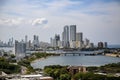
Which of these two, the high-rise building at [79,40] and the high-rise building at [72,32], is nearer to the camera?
the high-rise building at [79,40]

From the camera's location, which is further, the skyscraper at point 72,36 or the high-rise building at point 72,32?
the high-rise building at point 72,32

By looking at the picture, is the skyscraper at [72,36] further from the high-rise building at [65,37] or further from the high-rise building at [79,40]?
the high-rise building at [65,37]

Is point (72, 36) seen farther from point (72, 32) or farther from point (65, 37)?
point (65, 37)

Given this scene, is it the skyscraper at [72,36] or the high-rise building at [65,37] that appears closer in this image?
the skyscraper at [72,36]

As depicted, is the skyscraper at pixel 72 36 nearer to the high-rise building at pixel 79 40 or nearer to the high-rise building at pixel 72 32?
the high-rise building at pixel 72 32

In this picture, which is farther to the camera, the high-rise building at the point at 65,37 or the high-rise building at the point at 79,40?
the high-rise building at the point at 65,37

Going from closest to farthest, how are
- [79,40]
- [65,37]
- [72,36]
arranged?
[79,40]
[72,36]
[65,37]

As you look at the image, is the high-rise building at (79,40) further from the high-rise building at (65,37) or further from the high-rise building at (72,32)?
the high-rise building at (65,37)

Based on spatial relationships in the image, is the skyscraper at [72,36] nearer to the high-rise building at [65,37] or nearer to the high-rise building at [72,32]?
the high-rise building at [72,32]

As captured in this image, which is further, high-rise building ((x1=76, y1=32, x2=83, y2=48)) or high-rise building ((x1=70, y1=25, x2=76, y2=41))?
high-rise building ((x1=70, y1=25, x2=76, y2=41))

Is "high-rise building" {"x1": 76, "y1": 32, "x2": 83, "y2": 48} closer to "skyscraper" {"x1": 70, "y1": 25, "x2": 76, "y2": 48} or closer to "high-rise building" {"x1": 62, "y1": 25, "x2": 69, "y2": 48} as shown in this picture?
"skyscraper" {"x1": 70, "y1": 25, "x2": 76, "y2": 48}

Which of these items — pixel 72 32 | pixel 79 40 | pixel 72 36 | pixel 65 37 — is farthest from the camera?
pixel 65 37

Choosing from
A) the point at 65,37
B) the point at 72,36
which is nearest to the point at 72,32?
the point at 72,36
